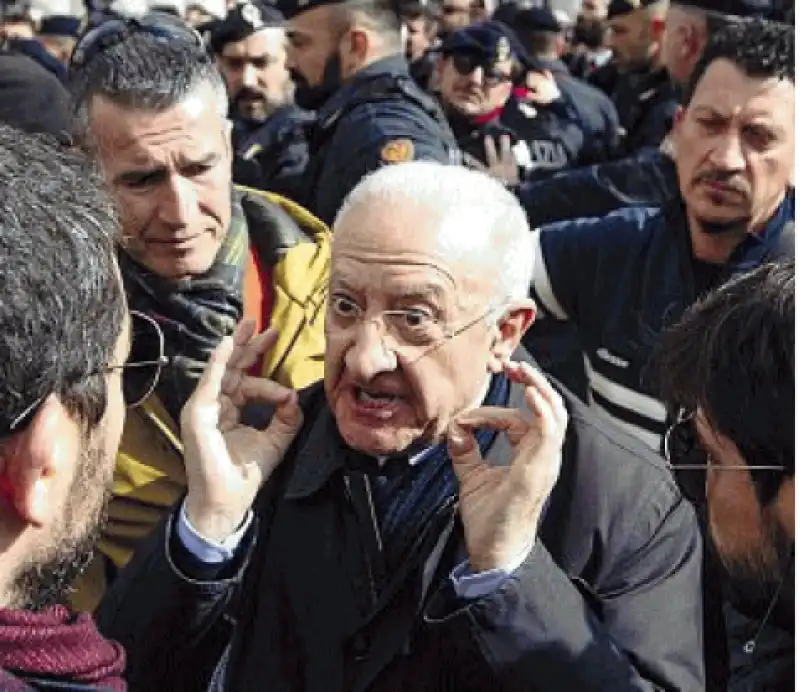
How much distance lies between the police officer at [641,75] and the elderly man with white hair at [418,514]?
3371mm

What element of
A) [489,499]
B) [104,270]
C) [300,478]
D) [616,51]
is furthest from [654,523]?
[616,51]

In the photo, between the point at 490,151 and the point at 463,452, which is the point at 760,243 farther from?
the point at 490,151

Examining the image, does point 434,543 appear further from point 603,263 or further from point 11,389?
point 603,263

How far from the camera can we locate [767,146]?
11.1 ft

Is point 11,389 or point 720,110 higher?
point 11,389

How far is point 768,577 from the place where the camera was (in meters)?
1.99

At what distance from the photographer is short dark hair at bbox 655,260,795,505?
1.89 m

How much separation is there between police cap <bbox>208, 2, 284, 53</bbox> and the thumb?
4.67 metres

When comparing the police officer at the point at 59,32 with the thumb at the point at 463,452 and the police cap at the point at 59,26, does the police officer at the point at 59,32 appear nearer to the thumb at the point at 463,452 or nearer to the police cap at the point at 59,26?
the police cap at the point at 59,26

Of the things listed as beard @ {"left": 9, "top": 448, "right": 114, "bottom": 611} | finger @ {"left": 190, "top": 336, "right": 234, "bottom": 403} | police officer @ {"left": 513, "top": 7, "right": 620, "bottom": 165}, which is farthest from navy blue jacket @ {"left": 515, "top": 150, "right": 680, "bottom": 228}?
beard @ {"left": 9, "top": 448, "right": 114, "bottom": 611}

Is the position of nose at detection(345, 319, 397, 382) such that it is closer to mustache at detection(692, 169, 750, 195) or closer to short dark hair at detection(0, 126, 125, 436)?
short dark hair at detection(0, 126, 125, 436)

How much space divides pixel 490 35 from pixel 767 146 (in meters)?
3.21

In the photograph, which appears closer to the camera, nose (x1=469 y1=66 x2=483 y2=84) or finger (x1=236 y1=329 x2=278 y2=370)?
finger (x1=236 y1=329 x2=278 y2=370)

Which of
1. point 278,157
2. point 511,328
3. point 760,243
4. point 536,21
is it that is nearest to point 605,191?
Result: point 760,243
